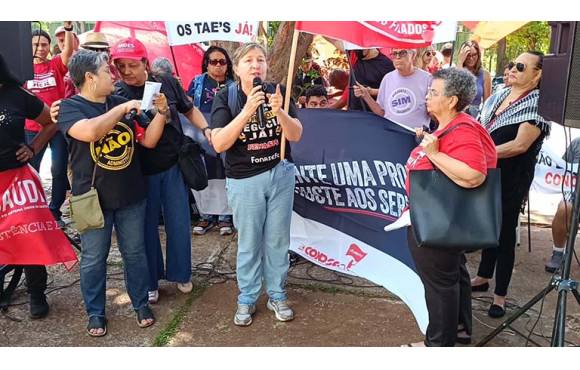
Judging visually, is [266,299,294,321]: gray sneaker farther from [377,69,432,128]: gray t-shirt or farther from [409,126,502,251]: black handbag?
[377,69,432,128]: gray t-shirt

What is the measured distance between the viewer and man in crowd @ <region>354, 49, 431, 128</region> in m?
4.81

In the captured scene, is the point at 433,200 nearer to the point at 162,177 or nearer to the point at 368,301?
the point at 368,301

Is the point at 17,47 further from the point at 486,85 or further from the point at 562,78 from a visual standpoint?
the point at 486,85

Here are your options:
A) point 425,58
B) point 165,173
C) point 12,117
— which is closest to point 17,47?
point 12,117

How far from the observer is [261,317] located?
12.0 feet

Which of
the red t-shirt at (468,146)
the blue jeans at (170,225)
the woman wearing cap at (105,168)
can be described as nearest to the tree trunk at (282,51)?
the blue jeans at (170,225)

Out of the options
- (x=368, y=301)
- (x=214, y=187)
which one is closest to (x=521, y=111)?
(x=368, y=301)

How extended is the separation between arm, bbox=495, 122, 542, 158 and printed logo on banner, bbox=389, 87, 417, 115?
1520 mm

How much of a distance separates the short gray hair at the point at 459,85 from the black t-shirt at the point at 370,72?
270 centimetres

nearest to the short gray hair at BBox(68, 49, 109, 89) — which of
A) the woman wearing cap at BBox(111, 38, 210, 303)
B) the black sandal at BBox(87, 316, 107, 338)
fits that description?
the woman wearing cap at BBox(111, 38, 210, 303)

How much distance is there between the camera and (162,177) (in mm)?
3771

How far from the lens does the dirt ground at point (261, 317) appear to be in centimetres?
338

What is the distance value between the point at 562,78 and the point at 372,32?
115cm

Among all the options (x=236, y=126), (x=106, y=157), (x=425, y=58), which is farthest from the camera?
(x=425, y=58)
